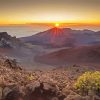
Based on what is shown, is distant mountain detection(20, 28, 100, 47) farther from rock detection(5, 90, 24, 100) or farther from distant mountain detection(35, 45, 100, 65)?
rock detection(5, 90, 24, 100)

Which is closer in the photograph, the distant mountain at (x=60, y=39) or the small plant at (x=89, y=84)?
the small plant at (x=89, y=84)

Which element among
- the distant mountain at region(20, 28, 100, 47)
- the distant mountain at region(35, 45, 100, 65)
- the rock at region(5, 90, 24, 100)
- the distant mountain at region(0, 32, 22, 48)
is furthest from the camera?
the distant mountain at region(20, 28, 100, 47)

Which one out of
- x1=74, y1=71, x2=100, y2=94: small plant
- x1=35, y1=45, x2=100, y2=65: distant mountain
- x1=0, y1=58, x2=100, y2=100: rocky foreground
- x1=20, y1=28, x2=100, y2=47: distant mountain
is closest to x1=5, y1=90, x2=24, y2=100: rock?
x1=0, y1=58, x2=100, y2=100: rocky foreground

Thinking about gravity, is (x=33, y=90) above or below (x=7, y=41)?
above

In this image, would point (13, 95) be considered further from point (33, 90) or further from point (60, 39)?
point (60, 39)

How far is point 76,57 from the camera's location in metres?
47.8

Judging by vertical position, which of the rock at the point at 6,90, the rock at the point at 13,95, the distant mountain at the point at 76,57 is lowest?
the distant mountain at the point at 76,57

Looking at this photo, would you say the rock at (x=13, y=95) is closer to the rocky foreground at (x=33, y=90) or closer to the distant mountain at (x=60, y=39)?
the rocky foreground at (x=33, y=90)

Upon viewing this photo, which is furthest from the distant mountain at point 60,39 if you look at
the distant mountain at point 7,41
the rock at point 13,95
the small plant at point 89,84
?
the rock at point 13,95

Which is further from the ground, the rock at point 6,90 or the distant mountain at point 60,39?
the rock at point 6,90

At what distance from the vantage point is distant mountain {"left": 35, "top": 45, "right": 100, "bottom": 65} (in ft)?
147

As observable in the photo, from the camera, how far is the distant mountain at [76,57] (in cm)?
4472

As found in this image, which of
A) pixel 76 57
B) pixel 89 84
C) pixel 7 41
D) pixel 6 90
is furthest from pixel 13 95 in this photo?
pixel 7 41

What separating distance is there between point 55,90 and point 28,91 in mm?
1364
